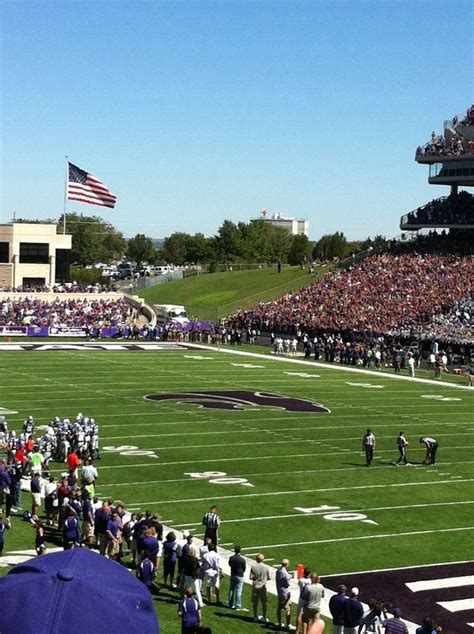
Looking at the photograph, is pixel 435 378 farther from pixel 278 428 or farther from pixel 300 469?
pixel 300 469

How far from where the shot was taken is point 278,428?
27750 millimetres

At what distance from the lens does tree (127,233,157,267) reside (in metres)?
141

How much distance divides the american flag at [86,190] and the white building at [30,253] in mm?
10365

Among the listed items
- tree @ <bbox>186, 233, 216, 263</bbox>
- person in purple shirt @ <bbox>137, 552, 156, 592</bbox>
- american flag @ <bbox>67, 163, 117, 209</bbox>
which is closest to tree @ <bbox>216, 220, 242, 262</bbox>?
tree @ <bbox>186, 233, 216, 263</bbox>

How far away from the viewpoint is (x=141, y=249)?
14112cm

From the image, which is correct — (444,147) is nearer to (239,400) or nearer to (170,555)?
(239,400)

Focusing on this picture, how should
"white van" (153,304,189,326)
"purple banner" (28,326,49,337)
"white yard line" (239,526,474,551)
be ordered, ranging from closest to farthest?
"white yard line" (239,526,474,551)
"purple banner" (28,326,49,337)
"white van" (153,304,189,326)

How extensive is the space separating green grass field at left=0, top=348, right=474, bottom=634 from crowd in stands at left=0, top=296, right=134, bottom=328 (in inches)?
612

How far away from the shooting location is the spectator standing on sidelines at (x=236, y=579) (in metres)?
13.1

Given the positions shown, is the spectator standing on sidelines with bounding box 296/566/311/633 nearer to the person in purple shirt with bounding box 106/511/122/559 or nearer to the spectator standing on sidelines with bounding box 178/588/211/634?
the spectator standing on sidelines with bounding box 178/588/211/634

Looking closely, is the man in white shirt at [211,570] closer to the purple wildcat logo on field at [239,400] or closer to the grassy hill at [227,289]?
the purple wildcat logo on field at [239,400]

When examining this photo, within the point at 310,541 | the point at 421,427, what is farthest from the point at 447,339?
the point at 310,541

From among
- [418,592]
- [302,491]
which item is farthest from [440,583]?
[302,491]

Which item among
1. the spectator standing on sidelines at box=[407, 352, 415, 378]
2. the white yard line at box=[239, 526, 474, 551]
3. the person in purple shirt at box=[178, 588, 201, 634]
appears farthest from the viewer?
the spectator standing on sidelines at box=[407, 352, 415, 378]
